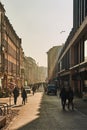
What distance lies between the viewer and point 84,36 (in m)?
57.8

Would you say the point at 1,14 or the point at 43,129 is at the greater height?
the point at 1,14

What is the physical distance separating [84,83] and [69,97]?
21.2 meters

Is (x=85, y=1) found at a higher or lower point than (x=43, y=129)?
higher

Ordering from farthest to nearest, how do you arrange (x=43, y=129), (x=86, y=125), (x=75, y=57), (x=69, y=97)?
(x=75, y=57) < (x=69, y=97) < (x=86, y=125) < (x=43, y=129)

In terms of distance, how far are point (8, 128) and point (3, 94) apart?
40.5 meters

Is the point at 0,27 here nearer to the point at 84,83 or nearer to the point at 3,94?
the point at 3,94

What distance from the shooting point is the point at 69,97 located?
121ft

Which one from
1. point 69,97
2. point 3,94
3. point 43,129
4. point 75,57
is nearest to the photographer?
point 43,129

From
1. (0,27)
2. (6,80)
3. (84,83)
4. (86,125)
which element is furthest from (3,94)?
(86,125)

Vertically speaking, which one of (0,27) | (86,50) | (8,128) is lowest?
(8,128)

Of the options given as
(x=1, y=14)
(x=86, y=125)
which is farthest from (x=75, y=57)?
(x=86, y=125)

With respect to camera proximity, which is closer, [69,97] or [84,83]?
[69,97]

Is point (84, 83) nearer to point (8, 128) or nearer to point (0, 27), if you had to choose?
point (0, 27)

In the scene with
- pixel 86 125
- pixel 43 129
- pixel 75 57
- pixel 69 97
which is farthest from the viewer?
pixel 75 57
